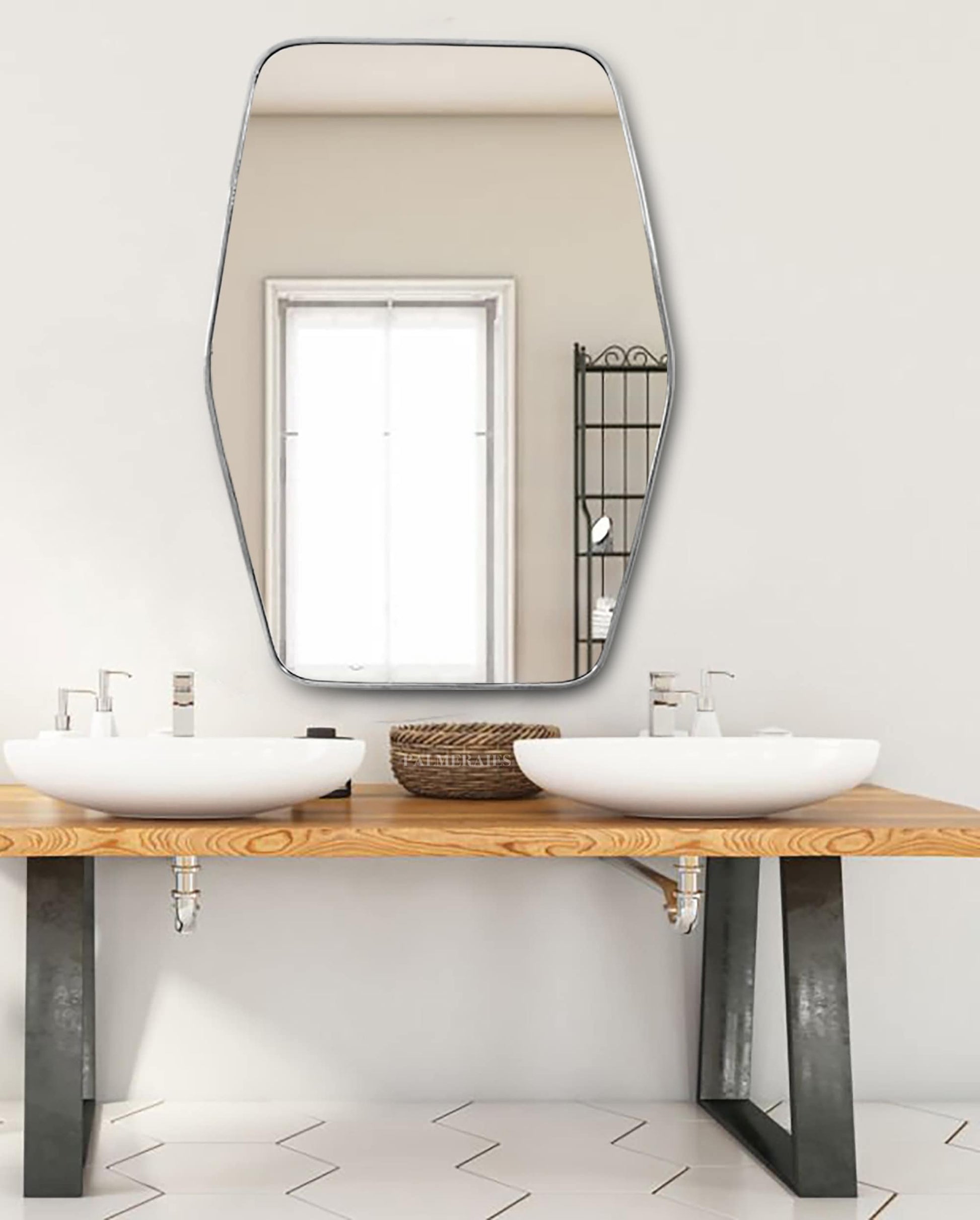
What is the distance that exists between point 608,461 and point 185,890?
1.03 meters

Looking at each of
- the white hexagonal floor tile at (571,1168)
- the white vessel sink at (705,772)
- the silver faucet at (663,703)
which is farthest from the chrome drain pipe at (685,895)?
the white hexagonal floor tile at (571,1168)

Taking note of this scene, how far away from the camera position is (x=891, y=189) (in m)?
2.34

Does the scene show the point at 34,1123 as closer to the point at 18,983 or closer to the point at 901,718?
the point at 18,983

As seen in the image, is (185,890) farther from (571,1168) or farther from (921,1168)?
(921,1168)

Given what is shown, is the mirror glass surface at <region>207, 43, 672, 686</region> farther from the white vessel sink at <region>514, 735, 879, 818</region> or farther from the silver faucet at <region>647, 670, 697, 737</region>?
the white vessel sink at <region>514, 735, 879, 818</region>

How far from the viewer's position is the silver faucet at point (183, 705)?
2059 millimetres

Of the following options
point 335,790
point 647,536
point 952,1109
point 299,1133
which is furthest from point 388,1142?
point 647,536

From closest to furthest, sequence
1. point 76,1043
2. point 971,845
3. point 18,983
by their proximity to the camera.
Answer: point 971,845
point 76,1043
point 18,983

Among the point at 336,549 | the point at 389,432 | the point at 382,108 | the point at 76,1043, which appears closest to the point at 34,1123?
the point at 76,1043

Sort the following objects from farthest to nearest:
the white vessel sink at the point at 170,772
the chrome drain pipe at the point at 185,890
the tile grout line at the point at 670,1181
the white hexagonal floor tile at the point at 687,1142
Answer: the white hexagonal floor tile at the point at 687,1142, the tile grout line at the point at 670,1181, the chrome drain pipe at the point at 185,890, the white vessel sink at the point at 170,772

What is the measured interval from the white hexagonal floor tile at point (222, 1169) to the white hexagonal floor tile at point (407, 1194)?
0.05m

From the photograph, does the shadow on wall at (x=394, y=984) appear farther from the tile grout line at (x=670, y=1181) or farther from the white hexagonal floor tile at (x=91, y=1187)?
the tile grout line at (x=670, y=1181)

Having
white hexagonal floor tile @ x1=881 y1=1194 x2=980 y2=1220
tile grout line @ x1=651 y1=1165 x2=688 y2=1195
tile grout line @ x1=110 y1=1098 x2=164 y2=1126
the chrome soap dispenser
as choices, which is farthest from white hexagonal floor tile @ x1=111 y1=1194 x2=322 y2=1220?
the chrome soap dispenser

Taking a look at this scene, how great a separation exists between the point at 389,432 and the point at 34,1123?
1214 mm
